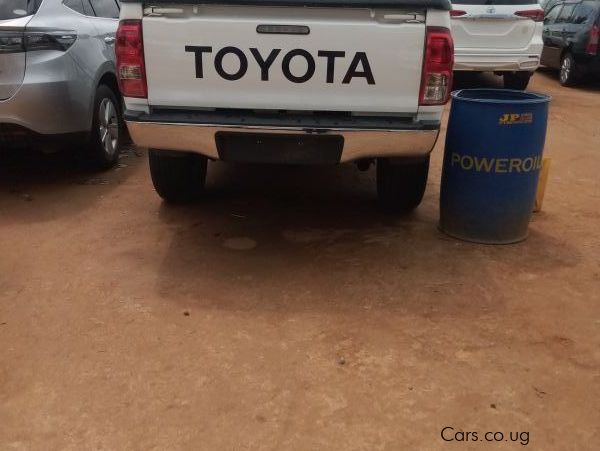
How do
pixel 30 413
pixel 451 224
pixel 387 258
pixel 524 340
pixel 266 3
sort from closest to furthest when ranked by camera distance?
pixel 30 413
pixel 524 340
pixel 266 3
pixel 387 258
pixel 451 224

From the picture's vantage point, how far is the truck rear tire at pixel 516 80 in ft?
30.3

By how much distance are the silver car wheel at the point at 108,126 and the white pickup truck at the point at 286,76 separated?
6.32 ft

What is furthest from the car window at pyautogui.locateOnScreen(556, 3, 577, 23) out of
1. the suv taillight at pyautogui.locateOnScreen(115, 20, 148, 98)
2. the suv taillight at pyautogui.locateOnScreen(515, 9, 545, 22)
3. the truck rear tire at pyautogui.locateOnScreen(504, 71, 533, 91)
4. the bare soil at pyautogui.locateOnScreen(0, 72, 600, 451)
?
the suv taillight at pyautogui.locateOnScreen(115, 20, 148, 98)

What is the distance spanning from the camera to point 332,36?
2973 millimetres

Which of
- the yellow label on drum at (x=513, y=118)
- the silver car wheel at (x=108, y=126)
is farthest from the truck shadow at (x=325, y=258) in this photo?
the silver car wheel at (x=108, y=126)

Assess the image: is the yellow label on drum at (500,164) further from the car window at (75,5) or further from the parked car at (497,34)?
the parked car at (497,34)

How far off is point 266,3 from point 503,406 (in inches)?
81.6

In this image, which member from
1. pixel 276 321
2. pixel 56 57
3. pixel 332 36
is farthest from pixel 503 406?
pixel 56 57

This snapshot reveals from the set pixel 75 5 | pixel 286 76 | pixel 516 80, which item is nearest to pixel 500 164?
pixel 286 76

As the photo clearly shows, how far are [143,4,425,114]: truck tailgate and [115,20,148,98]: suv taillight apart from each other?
0.12 ft

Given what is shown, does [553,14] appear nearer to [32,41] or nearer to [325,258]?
[325,258]

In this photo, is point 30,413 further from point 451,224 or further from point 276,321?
point 451,224

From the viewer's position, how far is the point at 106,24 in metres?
5.28

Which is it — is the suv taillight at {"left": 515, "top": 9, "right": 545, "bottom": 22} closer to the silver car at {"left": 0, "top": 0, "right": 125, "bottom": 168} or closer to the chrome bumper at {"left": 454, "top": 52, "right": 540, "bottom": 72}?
the chrome bumper at {"left": 454, "top": 52, "right": 540, "bottom": 72}
